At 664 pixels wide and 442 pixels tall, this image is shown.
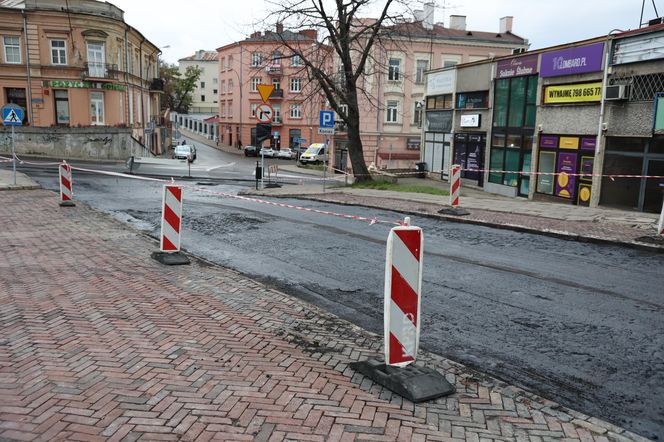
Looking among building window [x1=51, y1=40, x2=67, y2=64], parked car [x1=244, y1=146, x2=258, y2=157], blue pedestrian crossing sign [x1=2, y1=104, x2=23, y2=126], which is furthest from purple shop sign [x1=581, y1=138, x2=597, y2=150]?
parked car [x1=244, y1=146, x2=258, y2=157]

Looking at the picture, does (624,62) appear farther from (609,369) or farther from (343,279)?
(609,369)

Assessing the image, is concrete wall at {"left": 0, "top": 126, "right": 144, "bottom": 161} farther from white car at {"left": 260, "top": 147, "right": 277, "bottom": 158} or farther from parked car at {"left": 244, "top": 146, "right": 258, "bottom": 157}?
parked car at {"left": 244, "top": 146, "right": 258, "bottom": 157}

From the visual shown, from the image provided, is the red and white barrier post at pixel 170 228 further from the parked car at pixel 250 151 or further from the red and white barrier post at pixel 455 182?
the parked car at pixel 250 151

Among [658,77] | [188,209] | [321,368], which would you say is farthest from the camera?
[658,77]

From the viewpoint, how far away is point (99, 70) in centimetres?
4075

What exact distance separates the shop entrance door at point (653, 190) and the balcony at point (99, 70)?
3669cm

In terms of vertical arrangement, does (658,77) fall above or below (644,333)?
above

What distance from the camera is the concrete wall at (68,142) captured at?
1421 inches

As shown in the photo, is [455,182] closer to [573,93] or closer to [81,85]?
[573,93]

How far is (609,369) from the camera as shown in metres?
4.84

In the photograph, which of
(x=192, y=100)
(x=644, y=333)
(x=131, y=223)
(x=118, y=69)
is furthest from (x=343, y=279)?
(x=192, y=100)

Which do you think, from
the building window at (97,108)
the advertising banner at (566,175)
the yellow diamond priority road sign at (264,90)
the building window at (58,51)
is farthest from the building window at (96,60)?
the advertising banner at (566,175)

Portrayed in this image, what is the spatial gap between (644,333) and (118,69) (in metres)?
43.5

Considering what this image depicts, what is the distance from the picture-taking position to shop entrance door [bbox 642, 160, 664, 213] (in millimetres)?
16672
